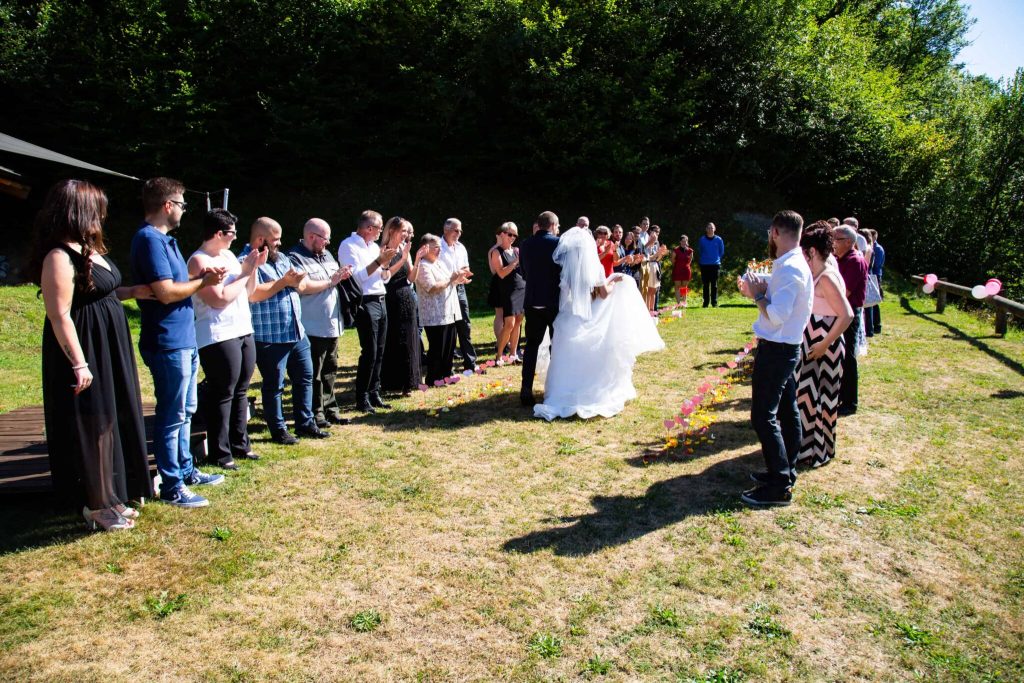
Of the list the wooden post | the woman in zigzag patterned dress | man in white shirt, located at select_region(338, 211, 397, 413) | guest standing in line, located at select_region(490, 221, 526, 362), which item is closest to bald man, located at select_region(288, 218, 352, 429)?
man in white shirt, located at select_region(338, 211, 397, 413)

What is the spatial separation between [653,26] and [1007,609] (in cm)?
2065

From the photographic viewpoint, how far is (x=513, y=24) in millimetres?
20891

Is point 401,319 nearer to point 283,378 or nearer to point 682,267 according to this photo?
point 283,378

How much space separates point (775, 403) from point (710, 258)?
38.1 ft

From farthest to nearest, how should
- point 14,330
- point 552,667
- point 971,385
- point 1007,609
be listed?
point 14,330 < point 971,385 < point 1007,609 < point 552,667

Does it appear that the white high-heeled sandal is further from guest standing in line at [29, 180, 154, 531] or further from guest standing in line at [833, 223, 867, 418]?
guest standing in line at [833, 223, 867, 418]

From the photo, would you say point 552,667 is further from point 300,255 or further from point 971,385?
point 971,385

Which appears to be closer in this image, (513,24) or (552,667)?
(552,667)

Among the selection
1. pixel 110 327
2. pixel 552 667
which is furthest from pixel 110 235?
pixel 552 667

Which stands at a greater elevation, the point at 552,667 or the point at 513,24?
the point at 513,24

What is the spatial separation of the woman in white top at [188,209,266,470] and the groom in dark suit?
10.0ft

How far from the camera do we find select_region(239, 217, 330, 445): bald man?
5.55 metres

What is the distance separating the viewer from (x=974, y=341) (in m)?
11.5

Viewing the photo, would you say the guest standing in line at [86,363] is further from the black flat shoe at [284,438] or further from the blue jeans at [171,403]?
the black flat shoe at [284,438]
